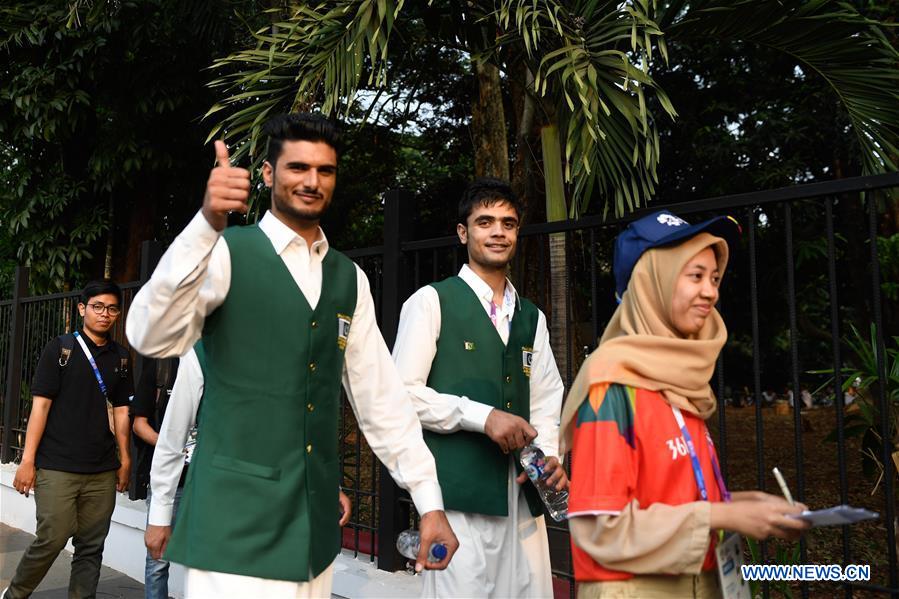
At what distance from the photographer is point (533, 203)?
992 cm

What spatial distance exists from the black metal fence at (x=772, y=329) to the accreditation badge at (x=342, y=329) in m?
1.24

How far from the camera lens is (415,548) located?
107 inches

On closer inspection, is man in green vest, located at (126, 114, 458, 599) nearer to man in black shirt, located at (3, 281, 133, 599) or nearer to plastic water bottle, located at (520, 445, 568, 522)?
plastic water bottle, located at (520, 445, 568, 522)

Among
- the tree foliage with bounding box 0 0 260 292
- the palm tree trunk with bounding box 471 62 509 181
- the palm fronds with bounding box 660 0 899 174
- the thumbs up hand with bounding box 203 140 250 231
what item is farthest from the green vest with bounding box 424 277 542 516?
the tree foliage with bounding box 0 0 260 292

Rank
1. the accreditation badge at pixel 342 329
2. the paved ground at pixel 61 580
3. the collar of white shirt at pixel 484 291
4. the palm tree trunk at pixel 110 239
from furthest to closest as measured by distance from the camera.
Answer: the palm tree trunk at pixel 110 239 → the paved ground at pixel 61 580 → the collar of white shirt at pixel 484 291 → the accreditation badge at pixel 342 329

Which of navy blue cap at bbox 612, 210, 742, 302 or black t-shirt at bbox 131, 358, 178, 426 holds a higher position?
navy blue cap at bbox 612, 210, 742, 302

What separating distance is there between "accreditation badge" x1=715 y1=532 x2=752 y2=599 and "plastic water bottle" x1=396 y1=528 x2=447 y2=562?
892 mm

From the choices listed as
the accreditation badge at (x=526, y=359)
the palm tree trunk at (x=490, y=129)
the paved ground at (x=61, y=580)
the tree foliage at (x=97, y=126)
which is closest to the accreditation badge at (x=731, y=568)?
the accreditation badge at (x=526, y=359)

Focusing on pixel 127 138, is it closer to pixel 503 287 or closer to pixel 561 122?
pixel 561 122

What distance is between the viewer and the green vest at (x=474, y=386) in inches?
120

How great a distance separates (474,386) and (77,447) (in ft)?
9.58

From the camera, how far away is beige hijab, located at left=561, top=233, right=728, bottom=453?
192cm

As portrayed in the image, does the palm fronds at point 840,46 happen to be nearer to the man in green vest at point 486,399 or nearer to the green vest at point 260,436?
the man in green vest at point 486,399

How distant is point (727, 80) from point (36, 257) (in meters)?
9.32
